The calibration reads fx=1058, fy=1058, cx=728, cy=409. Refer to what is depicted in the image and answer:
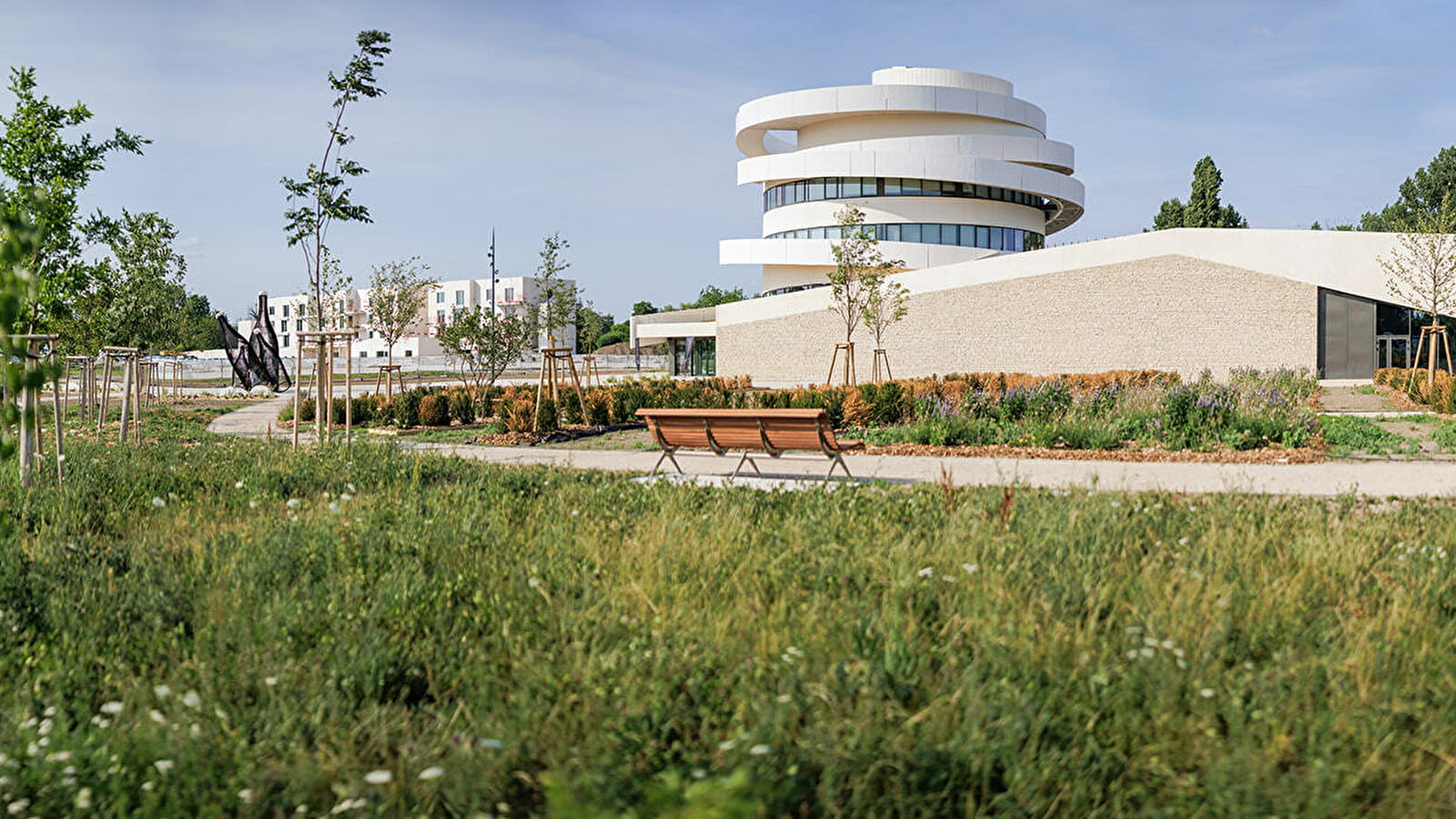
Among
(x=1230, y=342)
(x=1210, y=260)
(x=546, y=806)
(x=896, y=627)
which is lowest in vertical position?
(x=546, y=806)

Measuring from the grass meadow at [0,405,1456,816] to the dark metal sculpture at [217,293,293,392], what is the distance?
31.6 meters

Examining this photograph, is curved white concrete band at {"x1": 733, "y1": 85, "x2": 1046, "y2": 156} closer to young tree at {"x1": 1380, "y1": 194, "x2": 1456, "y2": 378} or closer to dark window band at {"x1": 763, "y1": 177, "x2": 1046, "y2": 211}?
dark window band at {"x1": 763, "y1": 177, "x2": 1046, "y2": 211}

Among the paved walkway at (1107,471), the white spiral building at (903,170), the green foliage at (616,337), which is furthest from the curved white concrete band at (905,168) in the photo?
the green foliage at (616,337)

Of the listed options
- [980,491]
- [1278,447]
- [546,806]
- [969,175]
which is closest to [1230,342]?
[969,175]

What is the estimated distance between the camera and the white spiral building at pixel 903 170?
160 ft

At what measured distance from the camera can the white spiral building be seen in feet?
160

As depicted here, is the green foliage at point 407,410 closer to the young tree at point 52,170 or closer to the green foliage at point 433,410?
the green foliage at point 433,410

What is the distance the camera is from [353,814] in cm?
303

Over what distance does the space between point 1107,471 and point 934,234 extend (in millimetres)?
40644

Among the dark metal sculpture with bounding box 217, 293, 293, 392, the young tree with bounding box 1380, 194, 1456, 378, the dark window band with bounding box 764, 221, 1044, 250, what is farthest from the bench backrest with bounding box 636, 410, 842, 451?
the dark window band with bounding box 764, 221, 1044, 250

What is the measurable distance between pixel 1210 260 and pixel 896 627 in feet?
115

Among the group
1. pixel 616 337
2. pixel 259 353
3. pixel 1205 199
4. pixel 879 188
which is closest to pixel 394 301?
pixel 259 353

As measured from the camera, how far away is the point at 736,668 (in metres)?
3.67

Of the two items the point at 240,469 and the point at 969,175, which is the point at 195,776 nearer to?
the point at 240,469
